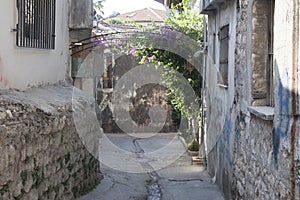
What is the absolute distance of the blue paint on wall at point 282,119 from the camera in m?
3.97

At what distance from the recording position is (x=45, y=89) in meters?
7.25

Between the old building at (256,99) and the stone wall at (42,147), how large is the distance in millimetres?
2290

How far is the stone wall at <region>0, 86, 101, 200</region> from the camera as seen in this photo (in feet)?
15.1

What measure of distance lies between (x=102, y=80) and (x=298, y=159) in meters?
14.4

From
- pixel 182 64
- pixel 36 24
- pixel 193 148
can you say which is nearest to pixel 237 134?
pixel 36 24

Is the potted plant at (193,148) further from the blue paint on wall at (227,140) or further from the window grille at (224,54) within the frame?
the blue paint on wall at (227,140)

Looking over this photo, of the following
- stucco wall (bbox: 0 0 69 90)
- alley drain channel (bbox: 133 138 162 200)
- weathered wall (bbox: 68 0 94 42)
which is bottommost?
alley drain channel (bbox: 133 138 162 200)

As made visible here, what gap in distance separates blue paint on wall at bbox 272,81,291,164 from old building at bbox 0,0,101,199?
7.99 feet

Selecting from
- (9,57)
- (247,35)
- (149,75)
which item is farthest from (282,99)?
(149,75)

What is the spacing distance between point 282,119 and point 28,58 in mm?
3869

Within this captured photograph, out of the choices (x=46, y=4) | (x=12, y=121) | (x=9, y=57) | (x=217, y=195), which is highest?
(x=46, y=4)

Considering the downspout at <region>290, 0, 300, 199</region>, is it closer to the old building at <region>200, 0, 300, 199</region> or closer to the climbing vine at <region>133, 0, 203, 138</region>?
the old building at <region>200, 0, 300, 199</region>

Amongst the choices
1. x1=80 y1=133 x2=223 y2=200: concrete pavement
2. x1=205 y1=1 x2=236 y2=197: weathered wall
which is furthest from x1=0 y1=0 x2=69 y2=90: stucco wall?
x1=205 y1=1 x2=236 y2=197: weathered wall

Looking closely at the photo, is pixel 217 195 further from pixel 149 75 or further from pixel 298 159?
pixel 149 75
